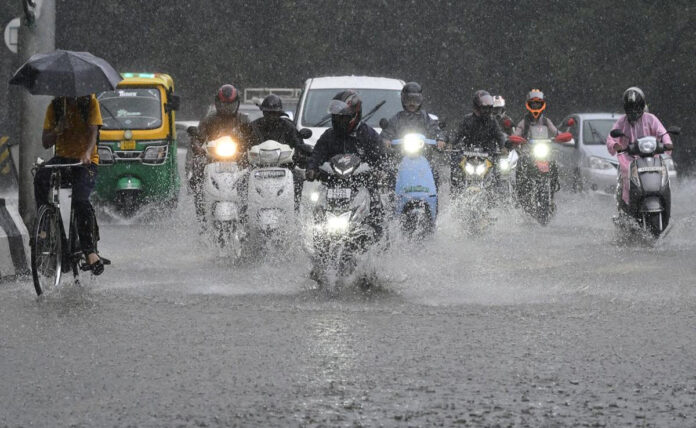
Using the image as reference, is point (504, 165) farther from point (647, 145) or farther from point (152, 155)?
point (152, 155)

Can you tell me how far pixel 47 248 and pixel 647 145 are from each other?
288 inches

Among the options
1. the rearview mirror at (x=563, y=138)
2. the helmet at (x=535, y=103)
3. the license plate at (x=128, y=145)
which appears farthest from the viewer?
the license plate at (x=128, y=145)

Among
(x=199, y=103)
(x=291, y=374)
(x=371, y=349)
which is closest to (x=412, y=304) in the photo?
(x=371, y=349)

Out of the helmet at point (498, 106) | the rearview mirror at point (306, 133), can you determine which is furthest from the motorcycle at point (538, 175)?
the rearview mirror at point (306, 133)

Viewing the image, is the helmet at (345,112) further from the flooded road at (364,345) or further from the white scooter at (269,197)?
the white scooter at (269,197)

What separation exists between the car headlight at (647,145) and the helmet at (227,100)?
4446mm

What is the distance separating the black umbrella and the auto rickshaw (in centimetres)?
862

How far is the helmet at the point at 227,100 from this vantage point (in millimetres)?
15164

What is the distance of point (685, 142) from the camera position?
114ft

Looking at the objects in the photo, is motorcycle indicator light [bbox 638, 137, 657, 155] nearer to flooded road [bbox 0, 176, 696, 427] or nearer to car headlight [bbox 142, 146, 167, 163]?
flooded road [bbox 0, 176, 696, 427]

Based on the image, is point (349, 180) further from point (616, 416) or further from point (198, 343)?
point (616, 416)

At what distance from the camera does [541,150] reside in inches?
782

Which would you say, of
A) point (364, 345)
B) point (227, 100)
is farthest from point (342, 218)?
point (227, 100)

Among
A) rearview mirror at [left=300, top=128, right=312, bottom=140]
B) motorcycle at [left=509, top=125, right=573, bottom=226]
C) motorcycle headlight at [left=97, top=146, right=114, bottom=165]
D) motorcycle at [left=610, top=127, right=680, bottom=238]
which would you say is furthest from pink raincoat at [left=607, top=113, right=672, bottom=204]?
motorcycle headlight at [left=97, top=146, right=114, bottom=165]
